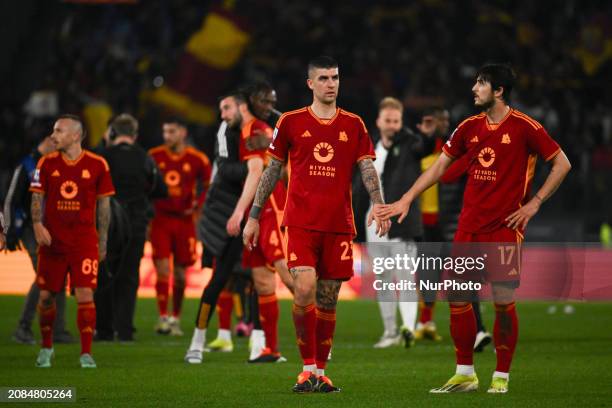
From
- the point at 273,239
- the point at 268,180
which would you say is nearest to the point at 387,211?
the point at 268,180

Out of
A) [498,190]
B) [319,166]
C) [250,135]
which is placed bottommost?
[498,190]

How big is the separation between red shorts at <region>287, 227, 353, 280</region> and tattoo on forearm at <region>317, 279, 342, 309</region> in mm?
35

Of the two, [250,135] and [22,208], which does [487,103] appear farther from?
[22,208]

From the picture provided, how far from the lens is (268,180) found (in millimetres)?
8875

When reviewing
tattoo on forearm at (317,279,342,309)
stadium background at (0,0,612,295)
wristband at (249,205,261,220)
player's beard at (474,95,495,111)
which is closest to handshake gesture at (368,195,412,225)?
tattoo on forearm at (317,279,342,309)

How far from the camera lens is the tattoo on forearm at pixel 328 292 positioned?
8711mm

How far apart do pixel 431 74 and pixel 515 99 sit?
200 centimetres

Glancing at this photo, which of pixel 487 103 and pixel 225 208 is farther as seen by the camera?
pixel 225 208

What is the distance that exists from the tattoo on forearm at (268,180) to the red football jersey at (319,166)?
0.15 metres

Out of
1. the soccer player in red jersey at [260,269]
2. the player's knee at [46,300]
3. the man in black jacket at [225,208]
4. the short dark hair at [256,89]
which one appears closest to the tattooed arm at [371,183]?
the soccer player in red jersey at [260,269]

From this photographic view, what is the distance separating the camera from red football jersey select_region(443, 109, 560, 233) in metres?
8.39

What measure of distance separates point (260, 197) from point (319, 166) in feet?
1.85

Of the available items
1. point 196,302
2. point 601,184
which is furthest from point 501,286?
point 601,184

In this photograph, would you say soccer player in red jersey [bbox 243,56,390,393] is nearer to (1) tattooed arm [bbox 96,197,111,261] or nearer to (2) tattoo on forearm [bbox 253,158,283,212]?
(2) tattoo on forearm [bbox 253,158,283,212]
